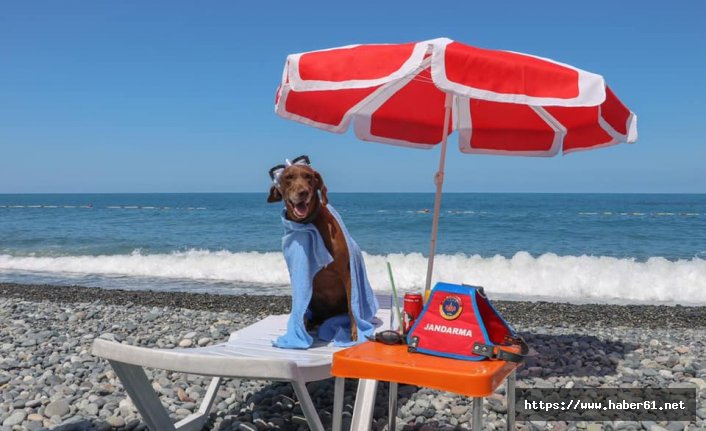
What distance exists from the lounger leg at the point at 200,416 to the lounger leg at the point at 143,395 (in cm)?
15

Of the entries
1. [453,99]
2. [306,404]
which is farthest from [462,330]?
[453,99]

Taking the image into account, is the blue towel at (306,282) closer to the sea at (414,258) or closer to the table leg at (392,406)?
the table leg at (392,406)

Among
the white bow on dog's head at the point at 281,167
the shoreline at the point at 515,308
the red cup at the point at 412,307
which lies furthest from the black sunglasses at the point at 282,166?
the shoreline at the point at 515,308

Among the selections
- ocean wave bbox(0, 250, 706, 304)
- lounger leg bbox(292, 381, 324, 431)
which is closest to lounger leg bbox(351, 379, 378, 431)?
lounger leg bbox(292, 381, 324, 431)

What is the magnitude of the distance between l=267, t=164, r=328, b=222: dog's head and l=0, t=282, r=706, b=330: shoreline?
4362mm

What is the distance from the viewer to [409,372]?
2.54m

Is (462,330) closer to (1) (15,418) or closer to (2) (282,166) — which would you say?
(2) (282,166)

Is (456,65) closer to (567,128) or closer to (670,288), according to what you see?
(567,128)

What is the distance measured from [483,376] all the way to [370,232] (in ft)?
81.1

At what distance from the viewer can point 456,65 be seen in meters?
3.33

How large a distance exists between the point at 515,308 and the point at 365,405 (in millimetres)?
7337

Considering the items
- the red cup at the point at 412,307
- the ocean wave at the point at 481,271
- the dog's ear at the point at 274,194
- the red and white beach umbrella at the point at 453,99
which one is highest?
the red and white beach umbrella at the point at 453,99

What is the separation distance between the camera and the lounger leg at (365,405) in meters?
2.77

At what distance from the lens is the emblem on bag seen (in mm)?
2879
